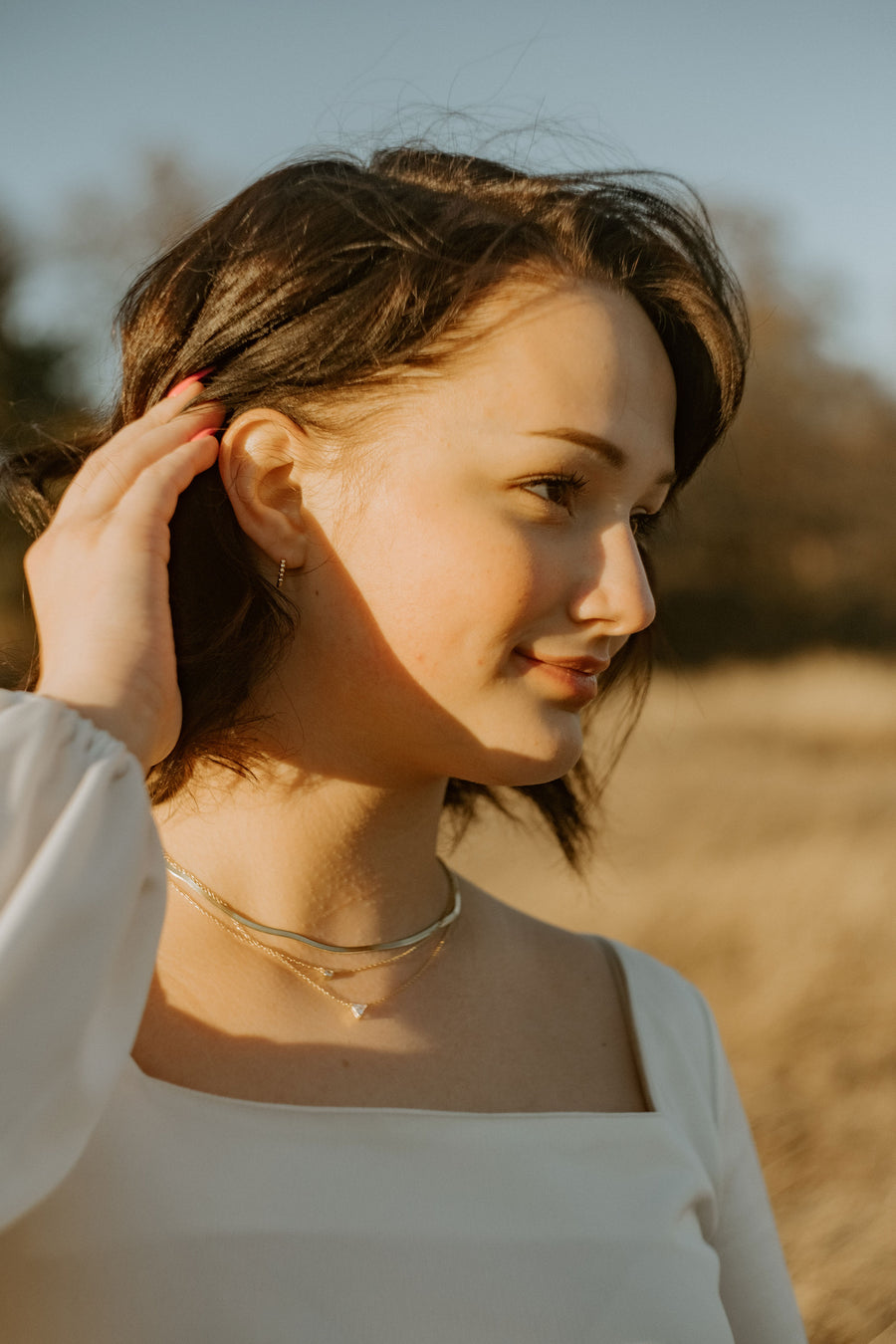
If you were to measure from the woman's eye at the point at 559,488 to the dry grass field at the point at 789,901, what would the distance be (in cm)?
132

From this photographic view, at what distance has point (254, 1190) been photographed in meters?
1.46

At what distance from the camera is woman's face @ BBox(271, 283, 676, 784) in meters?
1.64

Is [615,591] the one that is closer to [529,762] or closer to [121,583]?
[529,762]

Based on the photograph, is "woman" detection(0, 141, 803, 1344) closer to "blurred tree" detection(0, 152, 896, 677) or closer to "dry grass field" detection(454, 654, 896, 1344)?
"dry grass field" detection(454, 654, 896, 1344)

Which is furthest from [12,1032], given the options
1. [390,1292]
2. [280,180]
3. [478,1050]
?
[280,180]

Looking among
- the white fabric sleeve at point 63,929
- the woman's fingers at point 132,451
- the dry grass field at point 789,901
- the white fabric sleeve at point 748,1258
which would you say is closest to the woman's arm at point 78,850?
the white fabric sleeve at point 63,929

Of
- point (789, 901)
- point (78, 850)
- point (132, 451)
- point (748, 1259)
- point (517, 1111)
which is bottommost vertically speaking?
point (789, 901)

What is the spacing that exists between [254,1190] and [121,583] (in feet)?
2.36

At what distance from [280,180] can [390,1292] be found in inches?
61.3

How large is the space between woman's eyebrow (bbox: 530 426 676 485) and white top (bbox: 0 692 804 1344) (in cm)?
69

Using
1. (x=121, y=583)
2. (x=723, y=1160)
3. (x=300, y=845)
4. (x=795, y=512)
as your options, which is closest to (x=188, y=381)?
(x=121, y=583)

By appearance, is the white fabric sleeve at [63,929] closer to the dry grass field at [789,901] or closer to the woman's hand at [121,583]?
the woman's hand at [121,583]

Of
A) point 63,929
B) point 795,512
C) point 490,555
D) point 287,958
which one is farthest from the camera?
point 795,512

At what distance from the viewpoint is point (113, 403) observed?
2080 millimetres
